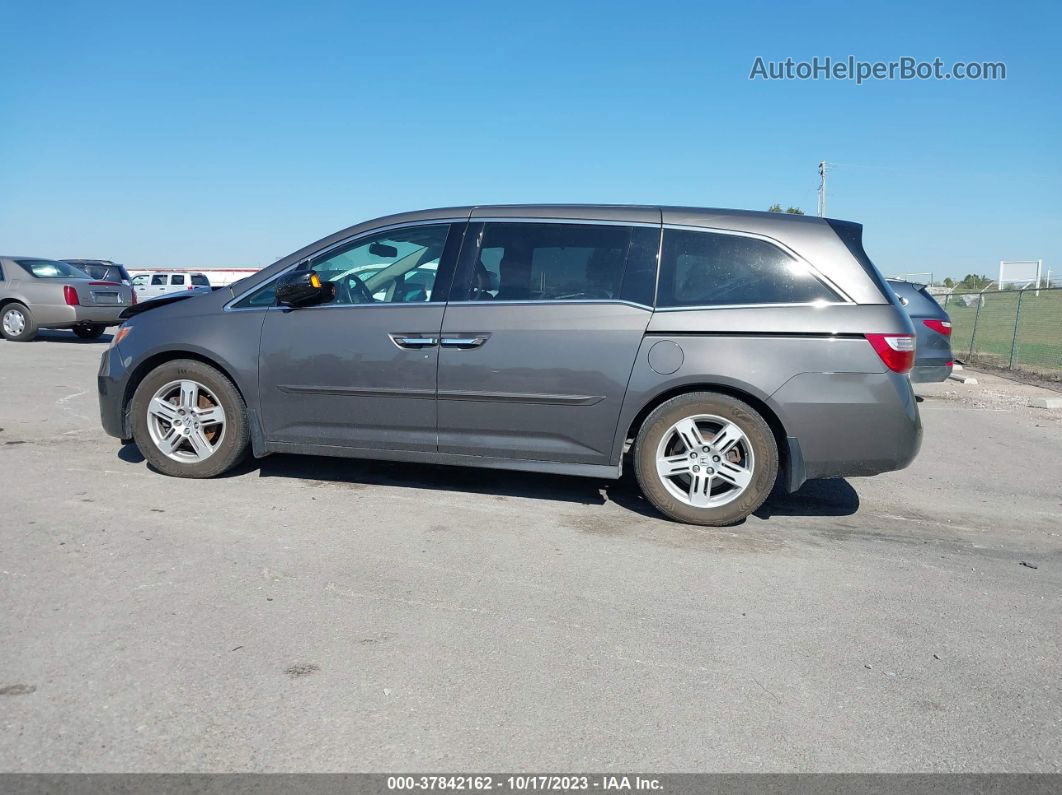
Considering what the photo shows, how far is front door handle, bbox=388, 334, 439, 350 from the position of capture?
526cm

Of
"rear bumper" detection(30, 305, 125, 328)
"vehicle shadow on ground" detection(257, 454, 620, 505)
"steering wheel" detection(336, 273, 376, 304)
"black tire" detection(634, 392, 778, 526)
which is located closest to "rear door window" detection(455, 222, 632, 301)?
"steering wheel" detection(336, 273, 376, 304)

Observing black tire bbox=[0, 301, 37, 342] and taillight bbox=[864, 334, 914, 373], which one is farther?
black tire bbox=[0, 301, 37, 342]

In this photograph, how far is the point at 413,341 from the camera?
5.28 meters

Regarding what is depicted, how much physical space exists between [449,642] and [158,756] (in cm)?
114

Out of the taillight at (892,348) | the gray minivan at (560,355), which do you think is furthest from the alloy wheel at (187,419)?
Answer: the taillight at (892,348)

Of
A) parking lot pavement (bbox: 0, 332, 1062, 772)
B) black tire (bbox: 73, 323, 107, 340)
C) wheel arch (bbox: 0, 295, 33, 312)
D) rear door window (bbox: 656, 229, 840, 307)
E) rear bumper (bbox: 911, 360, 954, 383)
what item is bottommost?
parking lot pavement (bbox: 0, 332, 1062, 772)

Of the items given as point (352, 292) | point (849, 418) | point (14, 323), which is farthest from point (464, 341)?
point (14, 323)

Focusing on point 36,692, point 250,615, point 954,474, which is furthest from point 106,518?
point 954,474

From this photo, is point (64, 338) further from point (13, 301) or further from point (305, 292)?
point (305, 292)

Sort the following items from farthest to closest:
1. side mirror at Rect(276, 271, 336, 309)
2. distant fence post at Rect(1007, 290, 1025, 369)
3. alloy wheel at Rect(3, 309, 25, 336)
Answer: alloy wheel at Rect(3, 309, 25, 336) → distant fence post at Rect(1007, 290, 1025, 369) → side mirror at Rect(276, 271, 336, 309)

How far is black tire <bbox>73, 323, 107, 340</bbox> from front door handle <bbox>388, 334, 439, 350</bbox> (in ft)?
42.8

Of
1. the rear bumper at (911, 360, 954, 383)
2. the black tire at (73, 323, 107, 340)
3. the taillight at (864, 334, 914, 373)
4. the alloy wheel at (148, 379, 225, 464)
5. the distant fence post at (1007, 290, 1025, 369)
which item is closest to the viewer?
the taillight at (864, 334, 914, 373)

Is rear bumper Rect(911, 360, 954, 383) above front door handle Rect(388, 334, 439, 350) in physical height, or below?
below

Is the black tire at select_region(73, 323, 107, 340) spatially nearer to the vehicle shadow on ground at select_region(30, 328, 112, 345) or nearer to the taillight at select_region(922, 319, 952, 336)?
the vehicle shadow on ground at select_region(30, 328, 112, 345)
